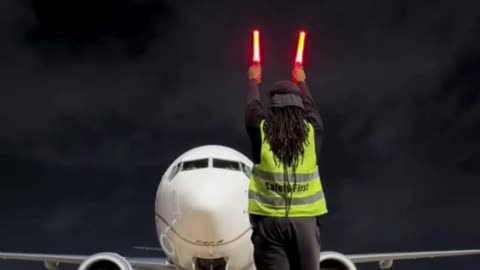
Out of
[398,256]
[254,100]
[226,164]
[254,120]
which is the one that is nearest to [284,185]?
[254,120]

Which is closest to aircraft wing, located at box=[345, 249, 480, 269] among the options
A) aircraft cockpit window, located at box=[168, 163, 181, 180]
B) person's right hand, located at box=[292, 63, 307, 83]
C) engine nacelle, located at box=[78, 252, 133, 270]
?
aircraft cockpit window, located at box=[168, 163, 181, 180]

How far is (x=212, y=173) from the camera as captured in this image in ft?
36.8

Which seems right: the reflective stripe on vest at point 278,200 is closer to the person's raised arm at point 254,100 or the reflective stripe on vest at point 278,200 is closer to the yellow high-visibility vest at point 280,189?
the yellow high-visibility vest at point 280,189

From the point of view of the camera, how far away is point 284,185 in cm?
443

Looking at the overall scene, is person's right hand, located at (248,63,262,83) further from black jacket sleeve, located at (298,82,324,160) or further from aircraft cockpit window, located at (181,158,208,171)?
aircraft cockpit window, located at (181,158,208,171)

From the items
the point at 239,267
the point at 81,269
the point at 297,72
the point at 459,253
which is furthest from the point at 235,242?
the point at 459,253

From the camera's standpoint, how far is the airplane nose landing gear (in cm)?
1091

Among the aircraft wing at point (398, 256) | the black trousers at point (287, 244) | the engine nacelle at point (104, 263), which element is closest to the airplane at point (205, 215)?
the engine nacelle at point (104, 263)

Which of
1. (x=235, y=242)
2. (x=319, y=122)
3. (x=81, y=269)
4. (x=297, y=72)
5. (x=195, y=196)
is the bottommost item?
(x=81, y=269)

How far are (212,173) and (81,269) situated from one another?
303 cm

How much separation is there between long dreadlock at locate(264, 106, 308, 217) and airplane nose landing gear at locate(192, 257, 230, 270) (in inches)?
259

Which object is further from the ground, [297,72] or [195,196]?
[297,72]

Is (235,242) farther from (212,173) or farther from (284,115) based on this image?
(284,115)

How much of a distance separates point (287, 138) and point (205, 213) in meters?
5.44
